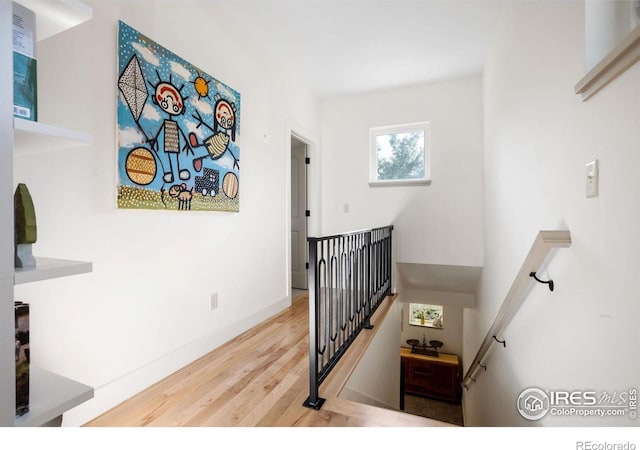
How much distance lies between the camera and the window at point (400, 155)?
3.98m

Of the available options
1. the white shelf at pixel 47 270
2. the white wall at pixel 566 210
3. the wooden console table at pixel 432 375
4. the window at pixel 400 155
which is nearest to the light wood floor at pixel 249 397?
the white wall at pixel 566 210

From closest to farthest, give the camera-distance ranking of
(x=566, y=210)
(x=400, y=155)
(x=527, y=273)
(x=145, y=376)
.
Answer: (x=566, y=210), (x=527, y=273), (x=145, y=376), (x=400, y=155)

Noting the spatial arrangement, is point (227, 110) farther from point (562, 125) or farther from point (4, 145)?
point (562, 125)

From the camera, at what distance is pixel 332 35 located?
279cm

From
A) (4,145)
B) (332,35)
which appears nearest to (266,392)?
(4,145)

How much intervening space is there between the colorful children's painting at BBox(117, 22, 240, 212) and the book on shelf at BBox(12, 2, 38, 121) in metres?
0.89

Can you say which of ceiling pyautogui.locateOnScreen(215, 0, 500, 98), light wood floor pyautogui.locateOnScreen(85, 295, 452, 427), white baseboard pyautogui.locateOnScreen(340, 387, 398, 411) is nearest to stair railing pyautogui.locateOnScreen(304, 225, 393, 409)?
light wood floor pyautogui.locateOnScreen(85, 295, 452, 427)

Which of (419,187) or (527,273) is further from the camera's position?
(419,187)

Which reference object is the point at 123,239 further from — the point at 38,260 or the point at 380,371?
the point at 380,371

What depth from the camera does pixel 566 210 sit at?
47.8 inches

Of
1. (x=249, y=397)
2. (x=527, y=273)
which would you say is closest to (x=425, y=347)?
(x=249, y=397)

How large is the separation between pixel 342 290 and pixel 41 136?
1850mm

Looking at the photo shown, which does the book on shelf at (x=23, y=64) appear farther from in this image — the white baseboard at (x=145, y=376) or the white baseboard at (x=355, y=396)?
the white baseboard at (x=355, y=396)

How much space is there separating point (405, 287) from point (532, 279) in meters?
3.37
